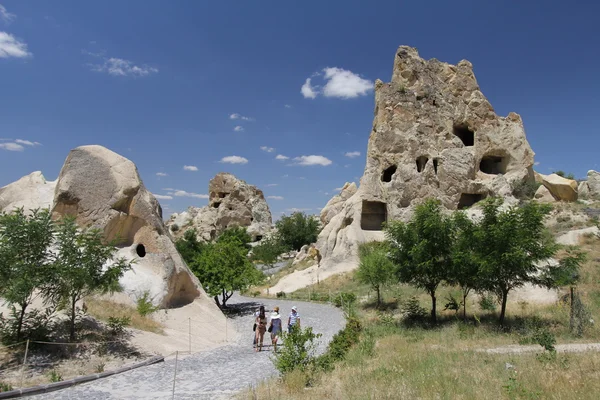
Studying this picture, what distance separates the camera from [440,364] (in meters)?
8.05

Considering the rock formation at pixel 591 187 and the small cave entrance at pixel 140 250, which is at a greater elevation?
the rock formation at pixel 591 187

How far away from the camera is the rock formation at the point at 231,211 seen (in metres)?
60.4

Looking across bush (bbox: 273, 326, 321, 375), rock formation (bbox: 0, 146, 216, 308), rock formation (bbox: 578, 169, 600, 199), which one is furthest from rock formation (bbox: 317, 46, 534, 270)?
bush (bbox: 273, 326, 321, 375)

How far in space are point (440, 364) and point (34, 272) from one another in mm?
9332

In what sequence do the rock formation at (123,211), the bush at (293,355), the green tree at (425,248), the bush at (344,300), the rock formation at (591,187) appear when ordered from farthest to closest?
1. the rock formation at (591,187)
2. the bush at (344,300)
3. the green tree at (425,248)
4. the rock formation at (123,211)
5. the bush at (293,355)

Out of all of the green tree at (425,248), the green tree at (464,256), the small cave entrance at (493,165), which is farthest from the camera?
the small cave entrance at (493,165)

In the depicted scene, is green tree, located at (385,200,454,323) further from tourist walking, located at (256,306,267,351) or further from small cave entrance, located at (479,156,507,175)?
small cave entrance, located at (479,156,507,175)

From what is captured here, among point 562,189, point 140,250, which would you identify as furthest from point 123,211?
point 562,189

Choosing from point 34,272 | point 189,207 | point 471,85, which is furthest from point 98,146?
point 189,207

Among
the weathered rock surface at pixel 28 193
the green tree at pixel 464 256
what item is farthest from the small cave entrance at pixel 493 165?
the weathered rock surface at pixel 28 193

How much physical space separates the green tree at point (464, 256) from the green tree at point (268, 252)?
31155mm

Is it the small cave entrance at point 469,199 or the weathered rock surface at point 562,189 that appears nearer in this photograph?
the small cave entrance at point 469,199

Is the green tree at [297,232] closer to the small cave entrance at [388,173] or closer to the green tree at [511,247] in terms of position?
the small cave entrance at [388,173]

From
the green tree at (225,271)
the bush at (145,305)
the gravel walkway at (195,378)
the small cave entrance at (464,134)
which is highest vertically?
the small cave entrance at (464,134)
